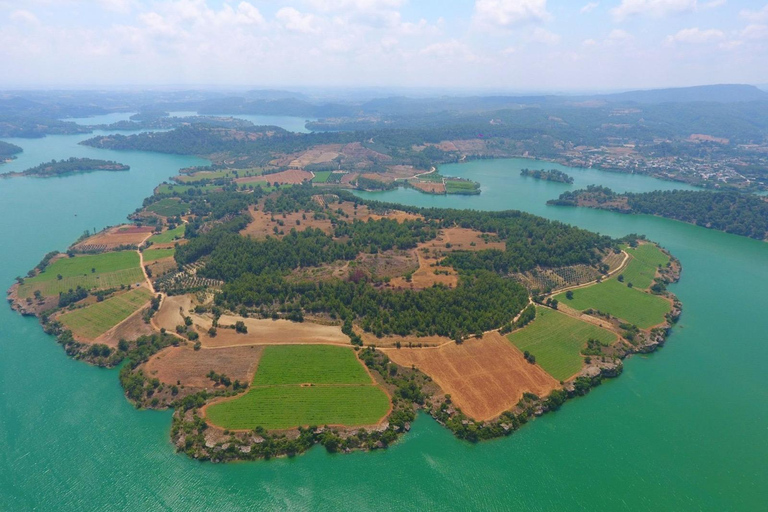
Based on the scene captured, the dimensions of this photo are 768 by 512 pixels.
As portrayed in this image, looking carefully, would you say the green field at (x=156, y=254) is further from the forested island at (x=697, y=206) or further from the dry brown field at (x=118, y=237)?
the forested island at (x=697, y=206)

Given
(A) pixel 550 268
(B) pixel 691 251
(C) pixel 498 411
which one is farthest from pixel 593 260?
(C) pixel 498 411

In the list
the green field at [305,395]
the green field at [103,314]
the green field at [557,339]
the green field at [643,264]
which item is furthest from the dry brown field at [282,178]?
Answer: the green field at [643,264]

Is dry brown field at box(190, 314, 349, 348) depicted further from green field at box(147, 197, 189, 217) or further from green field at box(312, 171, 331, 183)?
green field at box(312, 171, 331, 183)

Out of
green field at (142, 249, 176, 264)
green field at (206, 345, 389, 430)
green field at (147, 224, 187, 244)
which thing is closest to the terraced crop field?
green field at (142, 249, 176, 264)

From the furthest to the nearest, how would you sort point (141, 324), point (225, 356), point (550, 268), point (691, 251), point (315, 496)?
1. point (691, 251)
2. point (550, 268)
3. point (141, 324)
4. point (225, 356)
5. point (315, 496)

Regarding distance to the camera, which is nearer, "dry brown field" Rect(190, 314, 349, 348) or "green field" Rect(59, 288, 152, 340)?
"dry brown field" Rect(190, 314, 349, 348)

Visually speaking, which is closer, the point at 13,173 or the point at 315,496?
the point at 315,496

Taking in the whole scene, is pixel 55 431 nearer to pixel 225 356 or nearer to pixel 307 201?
pixel 225 356
